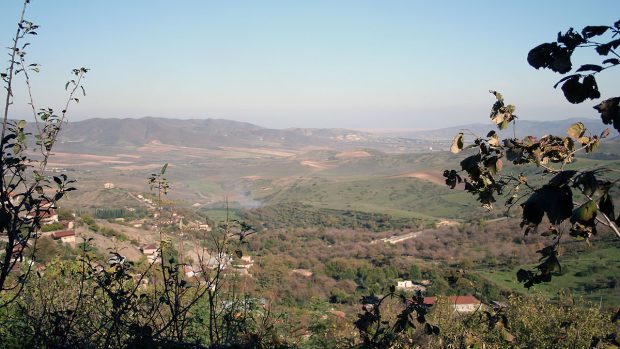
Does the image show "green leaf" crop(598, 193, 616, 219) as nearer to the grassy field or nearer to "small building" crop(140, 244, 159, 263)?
"small building" crop(140, 244, 159, 263)

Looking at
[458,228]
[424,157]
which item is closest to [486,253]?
[458,228]

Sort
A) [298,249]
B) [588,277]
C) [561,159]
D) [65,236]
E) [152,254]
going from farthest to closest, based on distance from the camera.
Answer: [298,249] < [588,277] < [65,236] < [152,254] < [561,159]

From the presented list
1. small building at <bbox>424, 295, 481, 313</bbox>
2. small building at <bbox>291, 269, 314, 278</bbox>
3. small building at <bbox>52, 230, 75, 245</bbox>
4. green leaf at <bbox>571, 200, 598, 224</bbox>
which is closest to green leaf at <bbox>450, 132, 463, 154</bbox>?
green leaf at <bbox>571, 200, 598, 224</bbox>

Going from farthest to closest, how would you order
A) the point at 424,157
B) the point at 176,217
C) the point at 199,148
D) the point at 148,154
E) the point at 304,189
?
the point at 199,148
the point at 148,154
the point at 424,157
the point at 304,189
the point at 176,217

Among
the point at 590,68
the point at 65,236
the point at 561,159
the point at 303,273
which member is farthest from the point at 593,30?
the point at 303,273

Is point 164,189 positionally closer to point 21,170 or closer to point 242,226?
point 242,226

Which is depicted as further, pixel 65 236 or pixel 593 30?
pixel 65 236

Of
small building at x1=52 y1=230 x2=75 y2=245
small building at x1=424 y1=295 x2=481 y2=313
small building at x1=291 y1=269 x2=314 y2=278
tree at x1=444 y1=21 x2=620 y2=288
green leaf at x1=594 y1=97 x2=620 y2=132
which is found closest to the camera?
tree at x1=444 y1=21 x2=620 y2=288

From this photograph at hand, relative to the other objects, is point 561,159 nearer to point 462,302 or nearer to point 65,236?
point 462,302
